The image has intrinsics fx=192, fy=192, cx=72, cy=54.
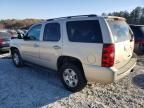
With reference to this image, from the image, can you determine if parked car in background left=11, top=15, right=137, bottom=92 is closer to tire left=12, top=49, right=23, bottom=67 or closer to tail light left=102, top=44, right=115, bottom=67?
tail light left=102, top=44, right=115, bottom=67

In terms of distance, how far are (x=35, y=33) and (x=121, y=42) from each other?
317cm

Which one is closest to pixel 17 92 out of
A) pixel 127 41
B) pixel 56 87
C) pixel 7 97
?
pixel 7 97

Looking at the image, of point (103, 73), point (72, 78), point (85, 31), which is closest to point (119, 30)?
point (85, 31)

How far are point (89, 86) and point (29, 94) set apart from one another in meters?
1.70

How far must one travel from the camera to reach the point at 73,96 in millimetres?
4922

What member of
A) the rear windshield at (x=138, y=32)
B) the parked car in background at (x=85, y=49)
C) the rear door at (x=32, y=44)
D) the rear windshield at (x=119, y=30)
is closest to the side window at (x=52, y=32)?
the parked car in background at (x=85, y=49)

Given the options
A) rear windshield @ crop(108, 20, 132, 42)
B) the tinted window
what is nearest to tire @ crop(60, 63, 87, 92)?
the tinted window

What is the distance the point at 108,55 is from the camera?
13.7 ft

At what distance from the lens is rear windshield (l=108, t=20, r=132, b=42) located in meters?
4.41

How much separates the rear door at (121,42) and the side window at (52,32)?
1613mm

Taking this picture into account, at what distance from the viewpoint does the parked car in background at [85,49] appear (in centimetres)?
425

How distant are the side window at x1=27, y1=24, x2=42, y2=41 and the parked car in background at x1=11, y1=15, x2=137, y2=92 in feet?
0.31

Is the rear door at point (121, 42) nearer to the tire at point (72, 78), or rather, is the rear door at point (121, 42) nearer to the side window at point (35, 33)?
the tire at point (72, 78)

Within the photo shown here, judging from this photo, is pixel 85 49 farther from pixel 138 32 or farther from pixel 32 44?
pixel 138 32
